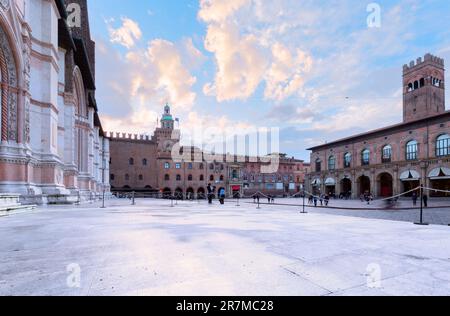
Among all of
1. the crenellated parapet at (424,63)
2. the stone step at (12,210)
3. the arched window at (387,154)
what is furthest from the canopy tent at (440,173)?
the stone step at (12,210)

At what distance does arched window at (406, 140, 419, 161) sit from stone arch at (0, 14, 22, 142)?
44.2 meters

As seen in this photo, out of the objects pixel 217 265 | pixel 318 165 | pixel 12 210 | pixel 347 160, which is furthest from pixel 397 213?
pixel 318 165

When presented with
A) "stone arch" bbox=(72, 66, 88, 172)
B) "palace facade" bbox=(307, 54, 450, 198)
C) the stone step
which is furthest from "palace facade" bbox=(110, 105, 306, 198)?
the stone step

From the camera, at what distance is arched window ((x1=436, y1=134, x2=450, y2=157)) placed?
104 feet

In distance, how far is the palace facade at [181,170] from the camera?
53.8 metres

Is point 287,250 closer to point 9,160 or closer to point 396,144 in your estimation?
point 9,160

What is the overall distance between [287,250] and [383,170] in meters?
44.1

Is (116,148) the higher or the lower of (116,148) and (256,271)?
the higher

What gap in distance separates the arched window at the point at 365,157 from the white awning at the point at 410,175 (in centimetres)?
709

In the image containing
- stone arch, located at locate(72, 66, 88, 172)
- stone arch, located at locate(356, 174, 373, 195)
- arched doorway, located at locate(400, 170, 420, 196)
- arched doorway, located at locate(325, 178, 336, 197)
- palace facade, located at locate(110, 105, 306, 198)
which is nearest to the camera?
stone arch, located at locate(72, 66, 88, 172)

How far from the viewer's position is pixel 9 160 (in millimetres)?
9938

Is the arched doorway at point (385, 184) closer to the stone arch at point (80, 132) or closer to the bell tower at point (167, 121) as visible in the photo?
the stone arch at point (80, 132)

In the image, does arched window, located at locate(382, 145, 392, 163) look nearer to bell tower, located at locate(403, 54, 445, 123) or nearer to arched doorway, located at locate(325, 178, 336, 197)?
arched doorway, located at locate(325, 178, 336, 197)
